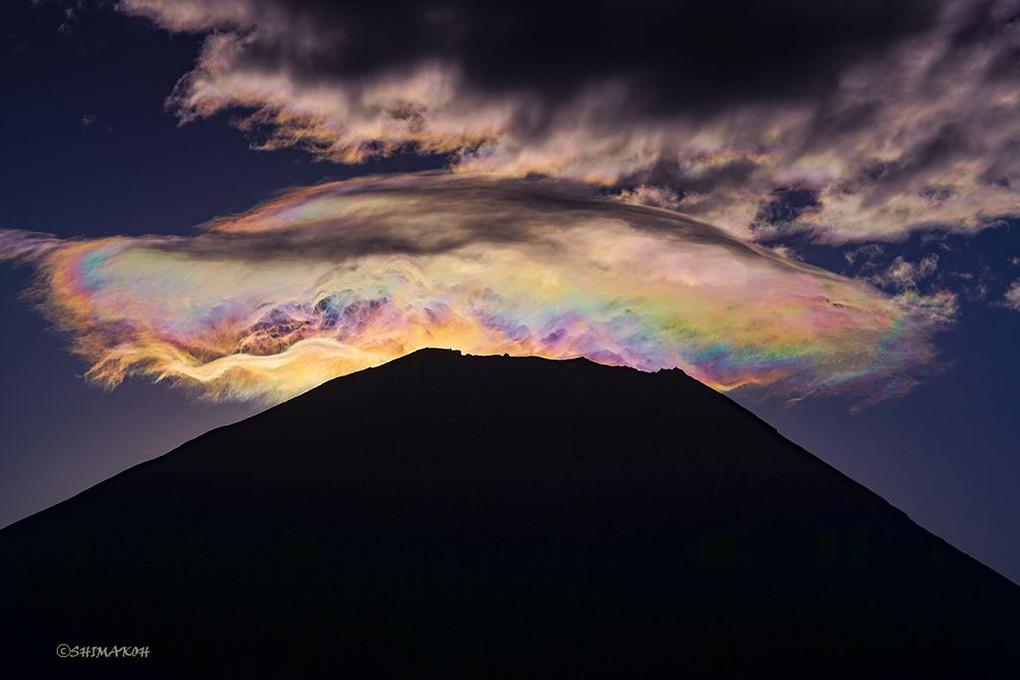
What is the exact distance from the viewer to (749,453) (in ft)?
467

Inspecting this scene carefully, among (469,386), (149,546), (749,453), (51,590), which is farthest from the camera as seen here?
(469,386)

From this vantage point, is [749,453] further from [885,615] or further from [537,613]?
[537,613]

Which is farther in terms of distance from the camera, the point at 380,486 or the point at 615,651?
the point at 380,486

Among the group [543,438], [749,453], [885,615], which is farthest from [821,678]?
[543,438]

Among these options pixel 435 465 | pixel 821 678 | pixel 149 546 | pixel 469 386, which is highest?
pixel 469 386

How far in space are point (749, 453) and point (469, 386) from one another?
48602 millimetres

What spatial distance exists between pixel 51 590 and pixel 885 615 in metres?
97.4

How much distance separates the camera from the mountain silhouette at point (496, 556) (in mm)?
96688

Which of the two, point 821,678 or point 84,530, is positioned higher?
point 84,530

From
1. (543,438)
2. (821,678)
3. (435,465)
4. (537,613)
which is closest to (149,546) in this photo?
(435,465)

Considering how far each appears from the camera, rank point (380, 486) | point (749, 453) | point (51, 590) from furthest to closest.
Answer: point (749, 453) < point (380, 486) < point (51, 590)

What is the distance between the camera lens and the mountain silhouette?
96688 mm

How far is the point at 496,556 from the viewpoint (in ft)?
388

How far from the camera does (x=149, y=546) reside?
116 metres
